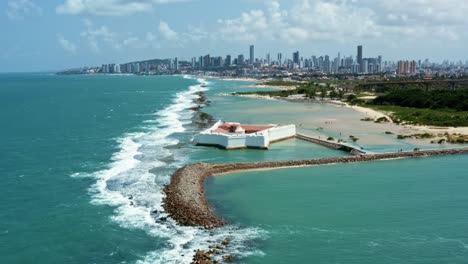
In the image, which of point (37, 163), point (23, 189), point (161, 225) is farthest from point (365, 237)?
point (37, 163)

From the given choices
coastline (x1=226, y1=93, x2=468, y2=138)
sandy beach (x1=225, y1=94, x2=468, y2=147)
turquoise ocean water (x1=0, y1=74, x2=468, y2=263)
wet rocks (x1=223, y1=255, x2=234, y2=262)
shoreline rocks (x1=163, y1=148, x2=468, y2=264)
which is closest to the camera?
wet rocks (x1=223, y1=255, x2=234, y2=262)

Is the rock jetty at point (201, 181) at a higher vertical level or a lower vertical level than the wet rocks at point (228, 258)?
higher

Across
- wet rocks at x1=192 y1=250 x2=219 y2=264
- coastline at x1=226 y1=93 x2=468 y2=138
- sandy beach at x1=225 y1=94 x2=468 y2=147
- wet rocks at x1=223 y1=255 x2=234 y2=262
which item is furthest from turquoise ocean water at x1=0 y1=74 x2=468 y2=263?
coastline at x1=226 y1=93 x2=468 y2=138

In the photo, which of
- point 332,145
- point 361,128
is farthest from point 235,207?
point 361,128

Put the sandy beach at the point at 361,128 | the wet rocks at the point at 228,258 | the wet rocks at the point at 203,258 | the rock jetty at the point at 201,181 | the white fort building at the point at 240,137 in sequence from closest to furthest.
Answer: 1. the wet rocks at the point at 203,258
2. the wet rocks at the point at 228,258
3. the rock jetty at the point at 201,181
4. the white fort building at the point at 240,137
5. the sandy beach at the point at 361,128

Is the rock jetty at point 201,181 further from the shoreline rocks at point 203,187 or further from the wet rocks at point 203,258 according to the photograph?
the wet rocks at point 203,258

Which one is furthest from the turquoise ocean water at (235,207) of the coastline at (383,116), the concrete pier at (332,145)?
the coastline at (383,116)

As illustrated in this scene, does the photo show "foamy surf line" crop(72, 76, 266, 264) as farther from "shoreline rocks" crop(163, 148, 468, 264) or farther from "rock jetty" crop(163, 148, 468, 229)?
"rock jetty" crop(163, 148, 468, 229)
